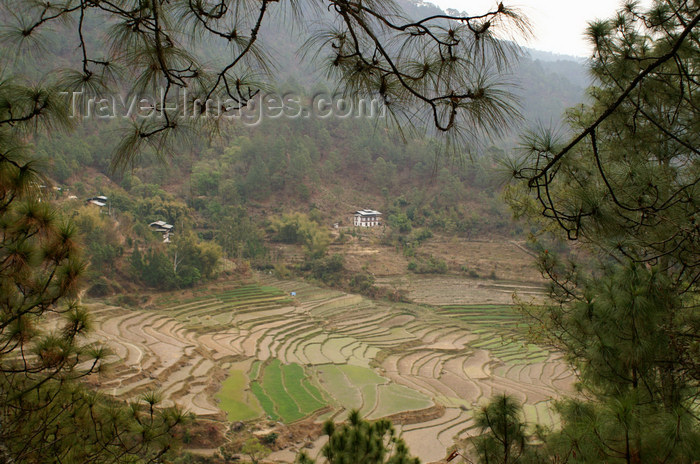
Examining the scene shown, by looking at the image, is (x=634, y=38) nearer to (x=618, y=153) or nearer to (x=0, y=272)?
(x=618, y=153)

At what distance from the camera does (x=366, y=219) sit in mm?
20141

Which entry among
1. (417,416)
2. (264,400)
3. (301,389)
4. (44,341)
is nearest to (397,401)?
(417,416)

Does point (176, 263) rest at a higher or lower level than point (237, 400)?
higher

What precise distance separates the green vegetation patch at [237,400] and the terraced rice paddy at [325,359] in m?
0.02

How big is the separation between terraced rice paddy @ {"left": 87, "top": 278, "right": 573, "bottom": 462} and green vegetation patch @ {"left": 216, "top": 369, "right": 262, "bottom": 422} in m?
0.02

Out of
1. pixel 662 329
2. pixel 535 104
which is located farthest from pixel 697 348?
pixel 535 104

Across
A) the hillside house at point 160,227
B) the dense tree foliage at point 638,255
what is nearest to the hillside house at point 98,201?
the hillside house at point 160,227

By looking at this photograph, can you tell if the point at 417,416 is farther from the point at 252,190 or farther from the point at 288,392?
the point at 252,190

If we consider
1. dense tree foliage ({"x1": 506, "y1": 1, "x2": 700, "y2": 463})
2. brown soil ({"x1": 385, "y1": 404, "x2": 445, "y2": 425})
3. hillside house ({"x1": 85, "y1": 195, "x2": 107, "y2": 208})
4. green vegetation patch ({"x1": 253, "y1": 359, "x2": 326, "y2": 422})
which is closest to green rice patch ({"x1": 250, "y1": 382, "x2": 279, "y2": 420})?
green vegetation patch ({"x1": 253, "y1": 359, "x2": 326, "y2": 422})

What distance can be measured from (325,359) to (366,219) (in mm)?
10921

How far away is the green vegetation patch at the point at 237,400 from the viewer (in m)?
6.95

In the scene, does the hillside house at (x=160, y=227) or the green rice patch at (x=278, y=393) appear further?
the hillside house at (x=160, y=227)

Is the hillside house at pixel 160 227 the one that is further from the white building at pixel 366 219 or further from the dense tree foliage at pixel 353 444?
the dense tree foliage at pixel 353 444

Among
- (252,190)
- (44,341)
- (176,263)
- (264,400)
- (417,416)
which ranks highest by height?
(252,190)
